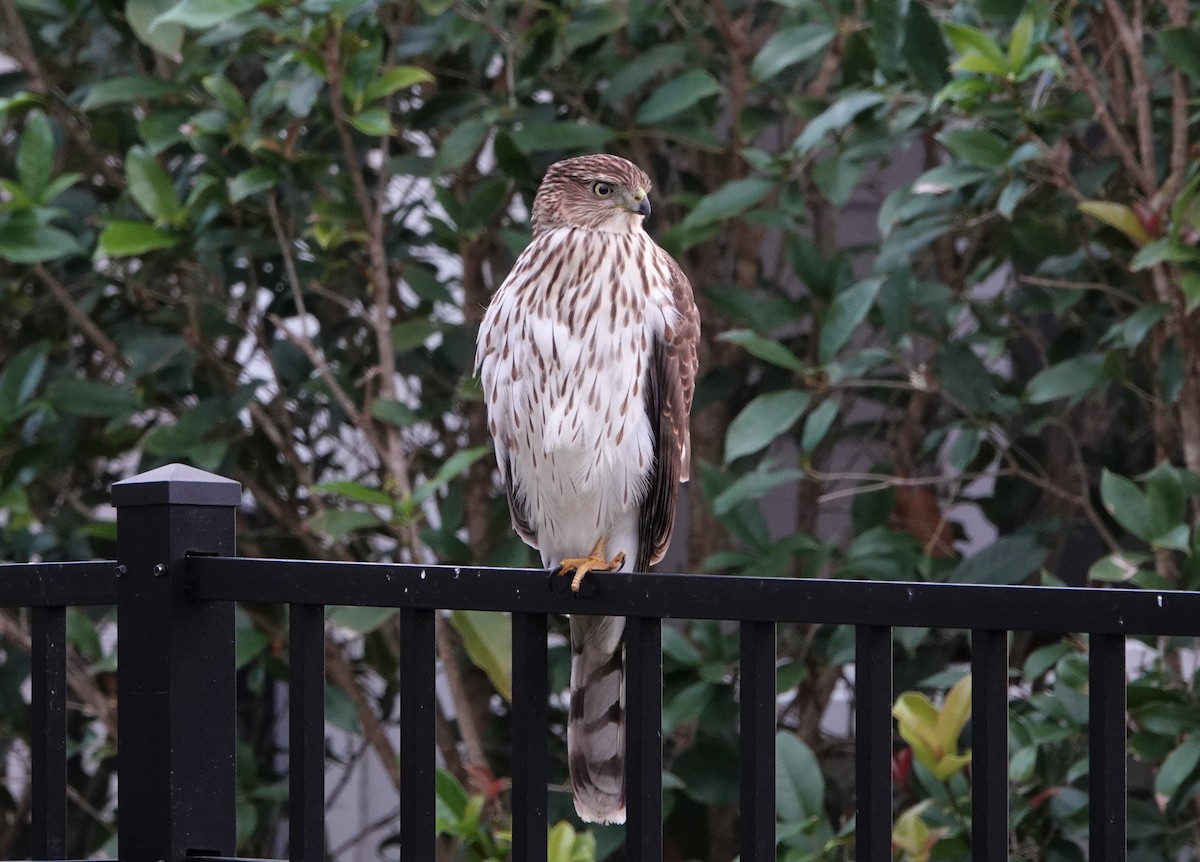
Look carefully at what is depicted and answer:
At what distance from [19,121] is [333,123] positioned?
1298mm

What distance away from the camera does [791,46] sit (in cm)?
279

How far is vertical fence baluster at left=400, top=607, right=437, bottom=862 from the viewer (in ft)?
4.62

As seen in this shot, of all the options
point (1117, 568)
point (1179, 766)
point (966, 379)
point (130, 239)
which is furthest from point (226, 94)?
point (1179, 766)

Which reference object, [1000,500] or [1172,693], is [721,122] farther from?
[1172,693]

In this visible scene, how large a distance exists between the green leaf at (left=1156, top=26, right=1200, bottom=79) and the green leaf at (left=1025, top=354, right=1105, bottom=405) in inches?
20.4

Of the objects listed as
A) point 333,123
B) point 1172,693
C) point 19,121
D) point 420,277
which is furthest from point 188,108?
point 1172,693

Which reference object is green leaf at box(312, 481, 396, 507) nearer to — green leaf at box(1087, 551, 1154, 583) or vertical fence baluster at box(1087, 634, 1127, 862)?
green leaf at box(1087, 551, 1154, 583)

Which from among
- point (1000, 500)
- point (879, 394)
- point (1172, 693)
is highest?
point (879, 394)

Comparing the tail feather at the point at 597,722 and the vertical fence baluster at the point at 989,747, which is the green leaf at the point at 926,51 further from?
the vertical fence baluster at the point at 989,747

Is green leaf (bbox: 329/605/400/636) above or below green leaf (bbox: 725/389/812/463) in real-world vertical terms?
below

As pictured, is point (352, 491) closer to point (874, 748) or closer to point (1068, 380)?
point (1068, 380)

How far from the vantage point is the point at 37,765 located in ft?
5.32

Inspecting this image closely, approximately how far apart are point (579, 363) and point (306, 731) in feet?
2.87

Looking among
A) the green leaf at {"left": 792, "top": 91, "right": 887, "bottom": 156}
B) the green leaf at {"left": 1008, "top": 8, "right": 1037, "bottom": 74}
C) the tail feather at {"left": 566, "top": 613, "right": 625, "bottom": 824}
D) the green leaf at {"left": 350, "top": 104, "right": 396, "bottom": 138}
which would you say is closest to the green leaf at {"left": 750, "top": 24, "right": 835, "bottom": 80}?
the green leaf at {"left": 792, "top": 91, "right": 887, "bottom": 156}
